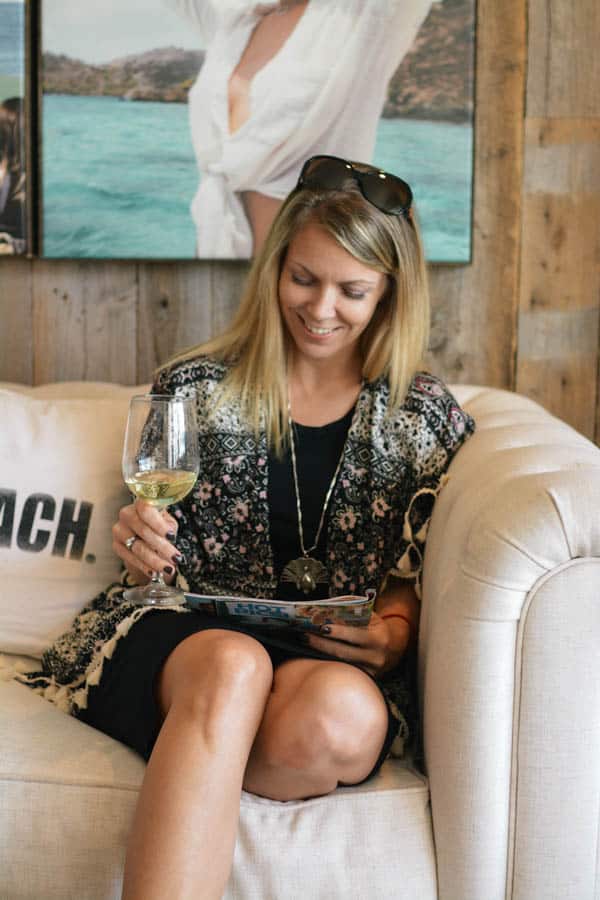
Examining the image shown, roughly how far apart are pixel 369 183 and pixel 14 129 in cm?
83

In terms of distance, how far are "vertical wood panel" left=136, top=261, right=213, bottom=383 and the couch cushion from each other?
1.04 meters

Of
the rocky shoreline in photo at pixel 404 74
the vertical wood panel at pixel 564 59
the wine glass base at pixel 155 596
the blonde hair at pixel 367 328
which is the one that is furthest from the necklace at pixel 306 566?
the vertical wood panel at pixel 564 59

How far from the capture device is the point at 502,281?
2.10 meters

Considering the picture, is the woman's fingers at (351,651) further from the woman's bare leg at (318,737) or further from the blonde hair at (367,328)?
the blonde hair at (367,328)

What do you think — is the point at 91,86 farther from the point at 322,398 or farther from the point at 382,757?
the point at 382,757

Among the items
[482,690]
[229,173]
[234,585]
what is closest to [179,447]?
[234,585]

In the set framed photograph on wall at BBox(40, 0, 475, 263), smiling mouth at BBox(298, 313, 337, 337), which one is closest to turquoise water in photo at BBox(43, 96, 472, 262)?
framed photograph on wall at BBox(40, 0, 475, 263)

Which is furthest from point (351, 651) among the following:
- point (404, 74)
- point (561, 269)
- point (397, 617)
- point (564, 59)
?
point (564, 59)

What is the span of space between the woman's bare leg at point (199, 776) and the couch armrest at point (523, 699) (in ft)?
0.81

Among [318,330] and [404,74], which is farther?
[404,74]

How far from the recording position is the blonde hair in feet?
5.16

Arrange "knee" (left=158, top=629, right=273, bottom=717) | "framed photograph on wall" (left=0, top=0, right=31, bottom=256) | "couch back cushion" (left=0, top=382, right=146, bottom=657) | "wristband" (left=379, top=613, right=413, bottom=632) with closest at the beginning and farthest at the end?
1. "knee" (left=158, top=629, right=273, bottom=717)
2. "wristband" (left=379, top=613, right=413, bottom=632)
3. "couch back cushion" (left=0, top=382, right=146, bottom=657)
4. "framed photograph on wall" (left=0, top=0, right=31, bottom=256)

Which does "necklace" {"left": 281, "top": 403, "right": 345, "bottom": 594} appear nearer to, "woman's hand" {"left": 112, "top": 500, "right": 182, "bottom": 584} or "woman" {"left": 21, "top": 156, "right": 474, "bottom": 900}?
"woman" {"left": 21, "top": 156, "right": 474, "bottom": 900}

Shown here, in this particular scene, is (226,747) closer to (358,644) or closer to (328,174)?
(358,644)
